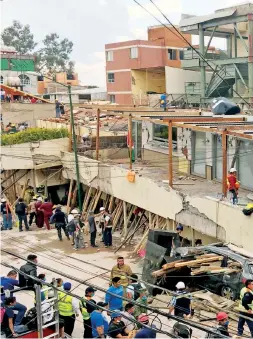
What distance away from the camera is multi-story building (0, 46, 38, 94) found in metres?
56.6

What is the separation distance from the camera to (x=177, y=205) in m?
18.5

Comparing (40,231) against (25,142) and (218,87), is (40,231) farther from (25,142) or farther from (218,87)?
(218,87)

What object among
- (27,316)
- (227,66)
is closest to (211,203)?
(27,316)

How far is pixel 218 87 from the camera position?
38219mm

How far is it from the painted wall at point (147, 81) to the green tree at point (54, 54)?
35.7 m

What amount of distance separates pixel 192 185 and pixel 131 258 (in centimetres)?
359

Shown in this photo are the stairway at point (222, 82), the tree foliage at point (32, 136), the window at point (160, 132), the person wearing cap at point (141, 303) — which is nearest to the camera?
the person wearing cap at point (141, 303)

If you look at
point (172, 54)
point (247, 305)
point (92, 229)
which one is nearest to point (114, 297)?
point (247, 305)

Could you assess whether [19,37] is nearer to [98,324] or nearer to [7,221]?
[7,221]

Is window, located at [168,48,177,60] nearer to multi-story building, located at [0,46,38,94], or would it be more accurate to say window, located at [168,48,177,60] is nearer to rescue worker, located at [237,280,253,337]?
multi-story building, located at [0,46,38,94]

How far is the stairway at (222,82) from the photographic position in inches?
1459

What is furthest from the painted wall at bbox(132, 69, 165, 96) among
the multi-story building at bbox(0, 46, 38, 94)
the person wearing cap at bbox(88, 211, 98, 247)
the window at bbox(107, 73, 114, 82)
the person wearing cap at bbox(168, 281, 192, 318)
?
the person wearing cap at bbox(168, 281, 192, 318)

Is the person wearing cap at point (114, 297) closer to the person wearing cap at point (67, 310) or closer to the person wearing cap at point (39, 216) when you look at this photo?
the person wearing cap at point (67, 310)

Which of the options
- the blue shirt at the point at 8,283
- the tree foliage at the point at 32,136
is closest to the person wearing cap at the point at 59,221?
the tree foliage at the point at 32,136
